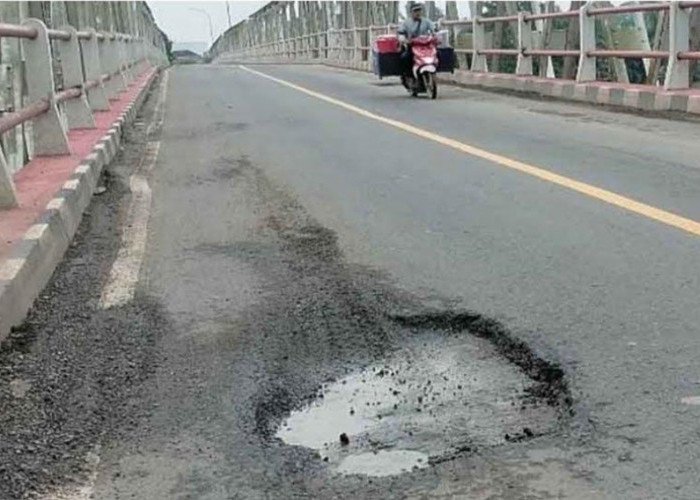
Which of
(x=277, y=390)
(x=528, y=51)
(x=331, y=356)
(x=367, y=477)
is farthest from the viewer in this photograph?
(x=528, y=51)

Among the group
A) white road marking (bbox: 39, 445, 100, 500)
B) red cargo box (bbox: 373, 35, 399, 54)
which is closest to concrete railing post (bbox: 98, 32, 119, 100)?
red cargo box (bbox: 373, 35, 399, 54)

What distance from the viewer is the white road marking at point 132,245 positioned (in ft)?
14.9

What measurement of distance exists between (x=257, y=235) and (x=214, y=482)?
3.14m

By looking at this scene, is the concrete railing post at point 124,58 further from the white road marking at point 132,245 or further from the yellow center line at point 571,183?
the white road marking at point 132,245

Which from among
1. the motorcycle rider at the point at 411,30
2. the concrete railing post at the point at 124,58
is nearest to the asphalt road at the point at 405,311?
the motorcycle rider at the point at 411,30

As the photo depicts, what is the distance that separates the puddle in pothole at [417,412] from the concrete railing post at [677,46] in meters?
9.41

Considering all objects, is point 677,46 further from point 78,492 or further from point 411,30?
point 78,492

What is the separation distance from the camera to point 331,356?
11.8ft

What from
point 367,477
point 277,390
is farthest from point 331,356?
A: point 367,477

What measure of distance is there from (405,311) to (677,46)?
915 centimetres

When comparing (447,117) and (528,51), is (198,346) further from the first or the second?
(528,51)

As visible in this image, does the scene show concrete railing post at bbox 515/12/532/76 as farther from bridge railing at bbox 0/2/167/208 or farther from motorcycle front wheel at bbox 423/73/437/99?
bridge railing at bbox 0/2/167/208

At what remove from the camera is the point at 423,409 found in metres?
3.09

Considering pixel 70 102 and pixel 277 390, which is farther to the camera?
pixel 70 102
